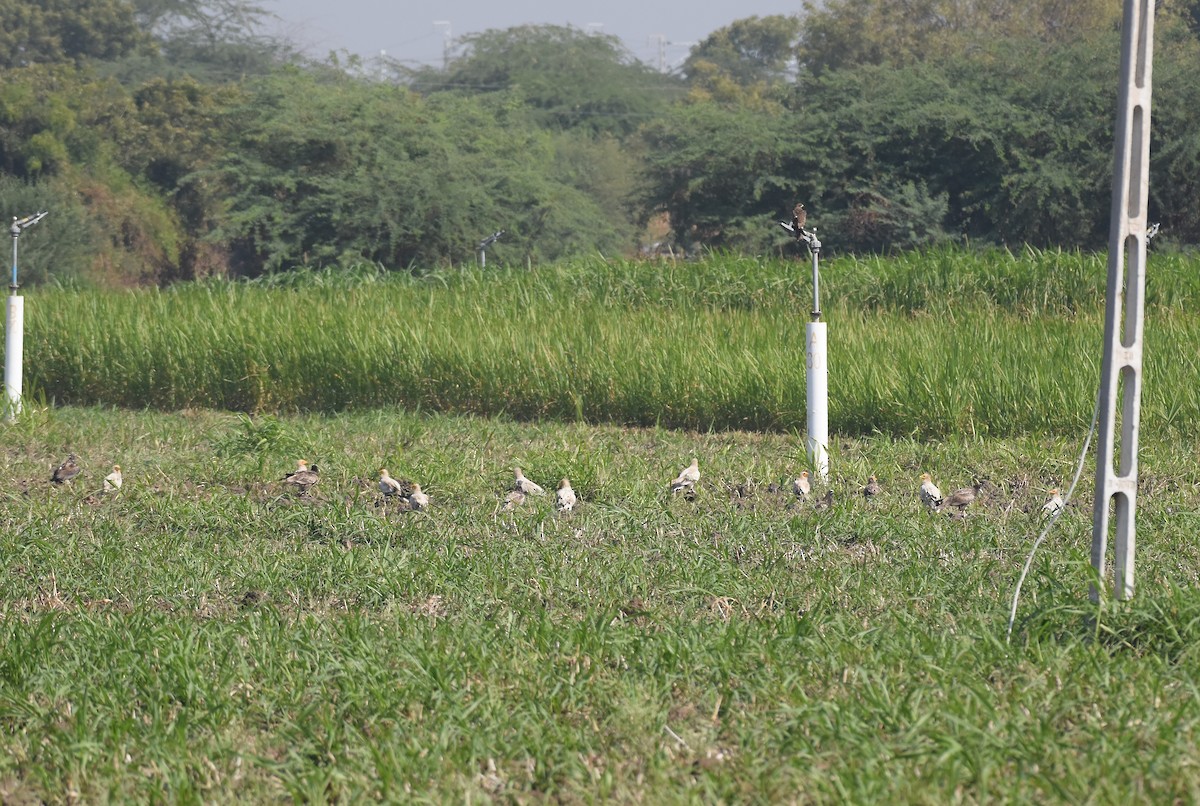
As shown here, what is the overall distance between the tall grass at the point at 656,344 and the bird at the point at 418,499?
374 cm

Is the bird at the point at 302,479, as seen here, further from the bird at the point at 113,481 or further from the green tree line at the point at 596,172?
the green tree line at the point at 596,172

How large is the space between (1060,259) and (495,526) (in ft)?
27.9

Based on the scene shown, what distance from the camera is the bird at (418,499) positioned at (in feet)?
22.4

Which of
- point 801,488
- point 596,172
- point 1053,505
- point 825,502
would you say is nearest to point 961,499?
point 1053,505

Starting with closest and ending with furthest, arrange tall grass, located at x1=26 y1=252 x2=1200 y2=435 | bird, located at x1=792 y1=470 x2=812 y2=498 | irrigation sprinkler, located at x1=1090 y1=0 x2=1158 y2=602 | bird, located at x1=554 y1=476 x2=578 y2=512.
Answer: irrigation sprinkler, located at x1=1090 y1=0 x2=1158 y2=602
bird, located at x1=554 y1=476 x2=578 y2=512
bird, located at x1=792 y1=470 x2=812 y2=498
tall grass, located at x1=26 y1=252 x2=1200 y2=435

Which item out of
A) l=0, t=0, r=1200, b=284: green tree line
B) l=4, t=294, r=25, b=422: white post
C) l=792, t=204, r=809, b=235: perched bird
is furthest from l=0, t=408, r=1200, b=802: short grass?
l=0, t=0, r=1200, b=284: green tree line

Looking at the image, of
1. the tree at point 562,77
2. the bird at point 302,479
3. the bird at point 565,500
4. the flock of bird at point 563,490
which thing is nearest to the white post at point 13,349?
the flock of bird at point 563,490

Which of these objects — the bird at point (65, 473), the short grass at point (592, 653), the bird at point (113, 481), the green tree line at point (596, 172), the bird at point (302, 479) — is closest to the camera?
the short grass at point (592, 653)

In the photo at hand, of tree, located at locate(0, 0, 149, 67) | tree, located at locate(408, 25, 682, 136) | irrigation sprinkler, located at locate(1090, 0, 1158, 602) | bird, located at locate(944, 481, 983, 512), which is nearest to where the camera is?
irrigation sprinkler, located at locate(1090, 0, 1158, 602)

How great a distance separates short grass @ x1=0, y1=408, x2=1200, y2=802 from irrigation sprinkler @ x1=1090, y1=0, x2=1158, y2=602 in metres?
0.22

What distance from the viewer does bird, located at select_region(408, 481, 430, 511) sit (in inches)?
268

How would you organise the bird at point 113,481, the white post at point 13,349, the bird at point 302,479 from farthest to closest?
the white post at point 13,349
the bird at point 113,481
the bird at point 302,479

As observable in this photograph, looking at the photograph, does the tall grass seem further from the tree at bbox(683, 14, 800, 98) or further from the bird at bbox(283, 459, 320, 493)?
the tree at bbox(683, 14, 800, 98)

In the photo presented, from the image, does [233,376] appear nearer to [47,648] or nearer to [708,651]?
[47,648]
